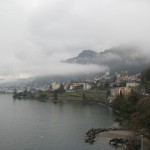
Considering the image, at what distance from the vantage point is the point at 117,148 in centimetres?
3897

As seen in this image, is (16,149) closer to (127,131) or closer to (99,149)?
(99,149)

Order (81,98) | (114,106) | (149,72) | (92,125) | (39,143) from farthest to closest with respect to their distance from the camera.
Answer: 1. (81,98)
2. (149,72)
3. (114,106)
4. (92,125)
5. (39,143)

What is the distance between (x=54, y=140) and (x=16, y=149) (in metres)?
6.12

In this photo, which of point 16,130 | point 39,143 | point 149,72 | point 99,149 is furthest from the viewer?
point 149,72

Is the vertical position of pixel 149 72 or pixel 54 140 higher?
pixel 149 72

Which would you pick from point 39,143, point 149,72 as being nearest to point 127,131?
point 39,143

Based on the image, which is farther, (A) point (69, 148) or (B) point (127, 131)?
(B) point (127, 131)

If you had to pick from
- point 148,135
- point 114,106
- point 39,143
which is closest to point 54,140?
point 39,143

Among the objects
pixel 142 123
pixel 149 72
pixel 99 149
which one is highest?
pixel 149 72

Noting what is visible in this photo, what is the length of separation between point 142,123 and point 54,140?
11.3m

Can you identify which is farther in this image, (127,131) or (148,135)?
(127,131)

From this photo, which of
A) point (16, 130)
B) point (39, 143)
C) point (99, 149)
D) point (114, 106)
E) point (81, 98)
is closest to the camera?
point (99, 149)

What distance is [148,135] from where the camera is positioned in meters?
39.2

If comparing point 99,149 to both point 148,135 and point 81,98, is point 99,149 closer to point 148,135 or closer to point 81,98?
point 148,135
